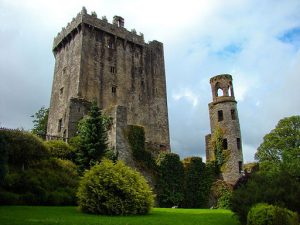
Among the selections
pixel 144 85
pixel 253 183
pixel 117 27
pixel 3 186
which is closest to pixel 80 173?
pixel 3 186

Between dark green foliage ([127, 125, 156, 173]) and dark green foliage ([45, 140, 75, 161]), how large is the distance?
174 inches

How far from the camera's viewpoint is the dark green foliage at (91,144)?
24094mm

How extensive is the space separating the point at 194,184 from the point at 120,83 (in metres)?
16.0

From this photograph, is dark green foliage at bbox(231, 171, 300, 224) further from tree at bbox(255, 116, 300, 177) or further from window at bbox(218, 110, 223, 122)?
window at bbox(218, 110, 223, 122)

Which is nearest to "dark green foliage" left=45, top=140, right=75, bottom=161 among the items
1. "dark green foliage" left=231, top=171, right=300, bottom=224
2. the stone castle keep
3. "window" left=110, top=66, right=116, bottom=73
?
the stone castle keep

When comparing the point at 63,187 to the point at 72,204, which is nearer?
the point at 72,204

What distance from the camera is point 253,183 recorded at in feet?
49.1

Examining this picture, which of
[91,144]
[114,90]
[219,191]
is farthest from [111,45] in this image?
[219,191]

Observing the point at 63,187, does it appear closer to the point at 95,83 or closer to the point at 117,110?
the point at 117,110

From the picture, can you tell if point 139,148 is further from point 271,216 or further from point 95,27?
point 95,27

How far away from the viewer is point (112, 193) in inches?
608

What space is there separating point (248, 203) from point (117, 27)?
3258 centimetres

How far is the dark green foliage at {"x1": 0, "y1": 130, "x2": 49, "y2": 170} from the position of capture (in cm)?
2155

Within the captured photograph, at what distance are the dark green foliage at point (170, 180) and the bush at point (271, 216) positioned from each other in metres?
15.0
